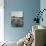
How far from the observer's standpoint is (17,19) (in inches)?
195

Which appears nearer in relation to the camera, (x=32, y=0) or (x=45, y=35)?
(x=45, y=35)

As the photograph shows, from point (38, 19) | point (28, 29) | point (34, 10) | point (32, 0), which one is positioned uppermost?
point (32, 0)

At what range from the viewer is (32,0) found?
4.94 meters

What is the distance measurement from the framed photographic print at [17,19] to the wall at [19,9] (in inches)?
4.5

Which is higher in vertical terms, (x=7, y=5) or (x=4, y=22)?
(x=7, y=5)

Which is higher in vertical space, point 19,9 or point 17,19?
point 19,9

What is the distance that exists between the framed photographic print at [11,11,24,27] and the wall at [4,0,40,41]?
113 millimetres

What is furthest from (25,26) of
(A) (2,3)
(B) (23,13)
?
(A) (2,3)

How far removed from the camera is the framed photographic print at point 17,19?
494 cm

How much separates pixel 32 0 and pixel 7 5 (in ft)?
3.11

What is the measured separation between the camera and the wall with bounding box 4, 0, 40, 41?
4.88 metres

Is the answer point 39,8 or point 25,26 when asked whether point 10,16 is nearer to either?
point 25,26

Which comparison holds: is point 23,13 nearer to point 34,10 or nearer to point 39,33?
point 34,10

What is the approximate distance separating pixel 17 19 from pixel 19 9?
0.38 metres
